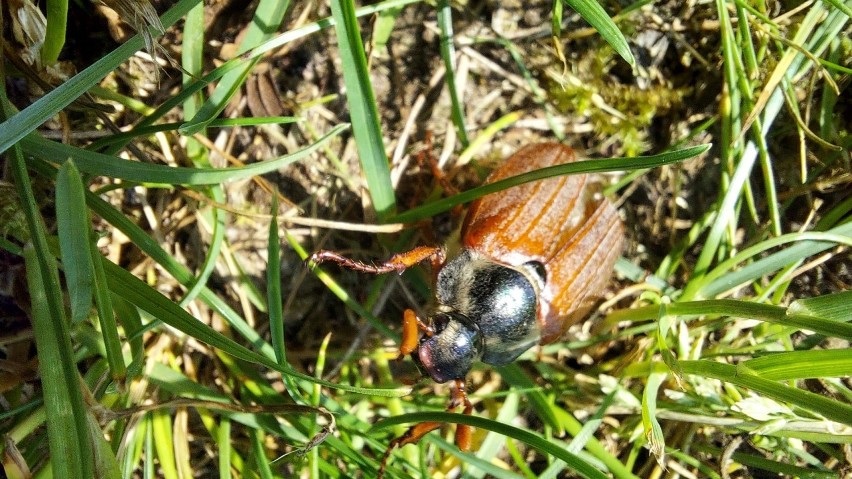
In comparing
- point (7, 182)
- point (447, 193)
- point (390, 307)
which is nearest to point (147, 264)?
point (7, 182)

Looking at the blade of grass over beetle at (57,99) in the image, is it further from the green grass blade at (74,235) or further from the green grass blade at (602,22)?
the green grass blade at (602,22)

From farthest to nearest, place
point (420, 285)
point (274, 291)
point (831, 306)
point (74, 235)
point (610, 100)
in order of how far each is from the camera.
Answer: point (610, 100)
point (420, 285)
point (274, 291)
point (831, 306)
point (74, 235)

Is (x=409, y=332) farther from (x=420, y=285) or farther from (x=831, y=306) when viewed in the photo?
(x=831, y=306)

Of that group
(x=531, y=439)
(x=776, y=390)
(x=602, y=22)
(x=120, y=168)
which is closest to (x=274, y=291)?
(x=120, y=168)

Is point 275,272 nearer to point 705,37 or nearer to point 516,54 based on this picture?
point 516,54

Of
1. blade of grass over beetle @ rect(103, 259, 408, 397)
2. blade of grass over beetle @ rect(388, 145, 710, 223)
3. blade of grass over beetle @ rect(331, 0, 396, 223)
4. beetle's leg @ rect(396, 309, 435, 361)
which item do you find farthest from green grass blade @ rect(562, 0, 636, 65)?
blade of grass over beetle @ rect(103, 259, 408, 397)

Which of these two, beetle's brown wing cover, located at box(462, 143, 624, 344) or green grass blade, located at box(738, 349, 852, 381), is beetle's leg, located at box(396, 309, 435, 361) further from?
green grass blade, located at box(738, 349, 852, 381)
